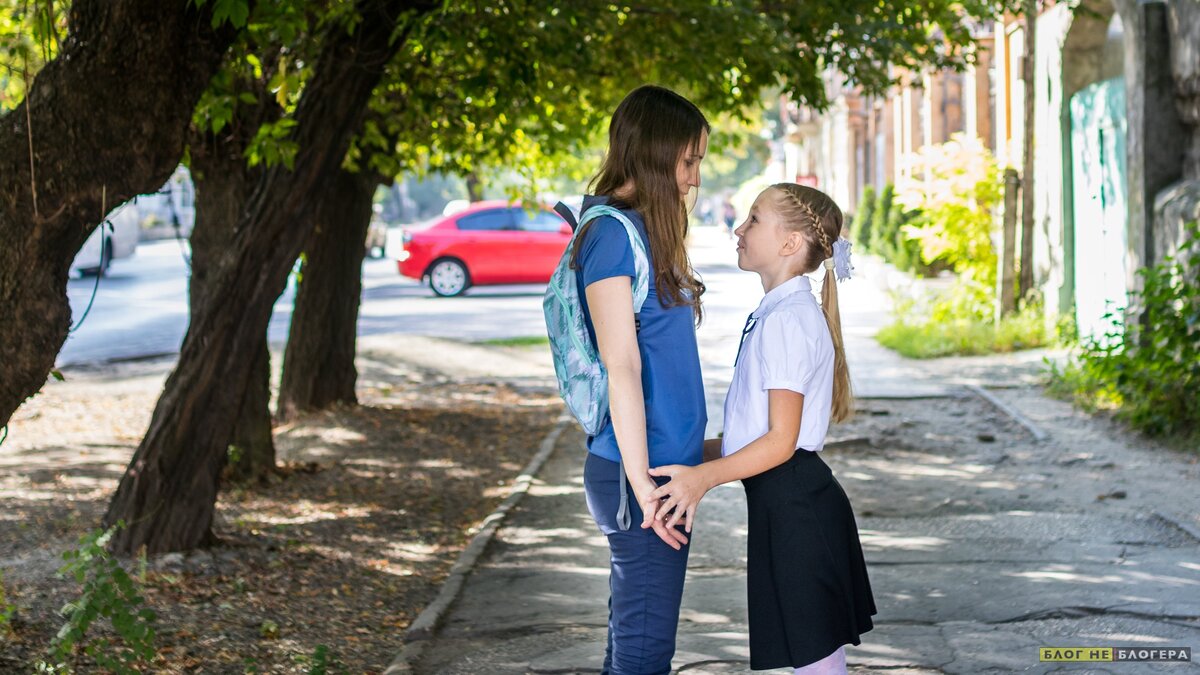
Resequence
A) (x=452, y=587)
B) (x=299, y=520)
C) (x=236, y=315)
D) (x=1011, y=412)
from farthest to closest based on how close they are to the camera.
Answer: (x=1011, y=412) < (x=299, y=520) < (x=236, y=315) < (x=452, y=587)

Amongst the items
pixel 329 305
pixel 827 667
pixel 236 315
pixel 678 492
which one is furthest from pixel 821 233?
pixel 329 305

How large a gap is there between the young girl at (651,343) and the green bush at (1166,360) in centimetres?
644

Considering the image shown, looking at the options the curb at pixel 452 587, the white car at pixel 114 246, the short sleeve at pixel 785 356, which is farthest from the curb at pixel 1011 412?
the white car at pixel 114 246

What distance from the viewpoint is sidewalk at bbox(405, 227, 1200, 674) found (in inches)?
206

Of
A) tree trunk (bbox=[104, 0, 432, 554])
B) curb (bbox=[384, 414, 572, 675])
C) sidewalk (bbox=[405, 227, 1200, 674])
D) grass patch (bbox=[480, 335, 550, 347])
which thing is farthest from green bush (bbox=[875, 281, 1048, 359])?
tree trunk (bbox=[104, 0, 432, 554])

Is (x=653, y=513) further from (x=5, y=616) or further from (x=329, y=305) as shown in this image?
(x=329, y=305)

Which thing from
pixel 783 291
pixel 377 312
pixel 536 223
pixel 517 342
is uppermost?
pixel 536 223

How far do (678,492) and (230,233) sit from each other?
6639 millimetres

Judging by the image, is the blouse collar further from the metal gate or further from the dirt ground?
the metal gate

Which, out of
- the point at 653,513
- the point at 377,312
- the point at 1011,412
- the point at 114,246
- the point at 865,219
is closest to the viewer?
the point at 653,513

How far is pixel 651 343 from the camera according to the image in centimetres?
321

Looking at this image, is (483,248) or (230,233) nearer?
(230,233)

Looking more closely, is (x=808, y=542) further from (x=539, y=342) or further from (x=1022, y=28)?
(x=539, y=342)

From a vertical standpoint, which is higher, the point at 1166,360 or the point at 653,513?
the point at 653,513
